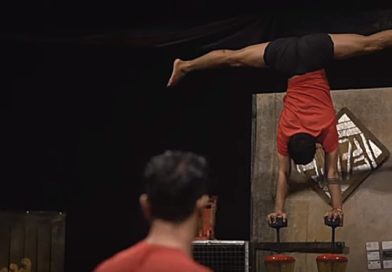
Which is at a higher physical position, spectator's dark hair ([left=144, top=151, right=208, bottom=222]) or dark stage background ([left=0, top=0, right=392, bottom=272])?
dark stage background ([left=0, top=0, right=392, bottom=272])

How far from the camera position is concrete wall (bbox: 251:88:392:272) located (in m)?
4.11

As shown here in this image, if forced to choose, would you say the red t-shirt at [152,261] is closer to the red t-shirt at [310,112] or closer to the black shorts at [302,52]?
the red t-shirt at [310,112]

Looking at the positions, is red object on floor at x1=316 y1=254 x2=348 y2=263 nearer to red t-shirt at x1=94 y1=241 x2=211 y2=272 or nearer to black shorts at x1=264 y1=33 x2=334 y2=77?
black shorts at x1=264 y1=33 x2=334 y2=77

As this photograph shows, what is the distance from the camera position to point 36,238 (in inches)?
179

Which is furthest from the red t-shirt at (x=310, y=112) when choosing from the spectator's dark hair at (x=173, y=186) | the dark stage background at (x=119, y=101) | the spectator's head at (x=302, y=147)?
the spectator's dark hair at (x=173, y=186)

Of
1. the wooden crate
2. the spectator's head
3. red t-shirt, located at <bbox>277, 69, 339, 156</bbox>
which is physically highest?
red t-shirt, located at <bbox>277, 69, 339, 156</bbox>

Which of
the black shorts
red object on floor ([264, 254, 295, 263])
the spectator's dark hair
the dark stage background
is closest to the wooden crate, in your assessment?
the dark stage background

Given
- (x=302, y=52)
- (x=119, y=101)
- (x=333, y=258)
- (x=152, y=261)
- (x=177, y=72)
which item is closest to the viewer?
(x=152, y=261)

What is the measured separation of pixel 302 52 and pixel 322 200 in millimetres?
769

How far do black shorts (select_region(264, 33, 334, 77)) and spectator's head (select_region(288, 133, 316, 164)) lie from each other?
0.34 m

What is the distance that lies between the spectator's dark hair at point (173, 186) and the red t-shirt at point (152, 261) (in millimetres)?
80

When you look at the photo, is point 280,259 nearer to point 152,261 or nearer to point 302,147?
point 302,147

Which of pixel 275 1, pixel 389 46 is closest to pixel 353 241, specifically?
pixel 389 46

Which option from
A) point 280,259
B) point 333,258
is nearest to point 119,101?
point 280,259
